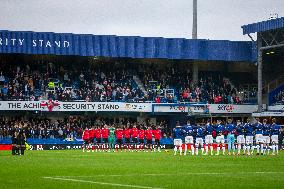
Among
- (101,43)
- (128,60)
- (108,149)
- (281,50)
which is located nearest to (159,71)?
(128,60)

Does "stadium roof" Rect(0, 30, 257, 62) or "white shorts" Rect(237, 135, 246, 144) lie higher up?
"stadium roof" Rect(0, 30, 257, 62)

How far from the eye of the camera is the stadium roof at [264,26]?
58656mm

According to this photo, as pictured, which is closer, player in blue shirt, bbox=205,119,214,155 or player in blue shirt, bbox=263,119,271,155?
player in blue shirt, bbox=263,119,271,155

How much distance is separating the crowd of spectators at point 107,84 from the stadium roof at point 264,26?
23.1 feet

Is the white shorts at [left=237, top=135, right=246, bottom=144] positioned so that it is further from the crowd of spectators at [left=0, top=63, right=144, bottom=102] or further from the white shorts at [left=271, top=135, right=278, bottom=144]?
the crowd of spectators at [left=0, top=63, right=144, bottom=102]

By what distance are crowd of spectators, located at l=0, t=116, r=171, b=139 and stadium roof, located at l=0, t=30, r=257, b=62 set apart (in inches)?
235

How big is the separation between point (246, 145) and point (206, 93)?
23752 millimetres

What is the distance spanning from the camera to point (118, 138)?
52406 millimetres

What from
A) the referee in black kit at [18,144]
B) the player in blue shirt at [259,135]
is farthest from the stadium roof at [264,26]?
the referee in black kit at [18,144]

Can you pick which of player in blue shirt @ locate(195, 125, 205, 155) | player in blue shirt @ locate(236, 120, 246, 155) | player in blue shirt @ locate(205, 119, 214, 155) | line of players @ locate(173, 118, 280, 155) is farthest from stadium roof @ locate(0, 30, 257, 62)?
player in blue shirt @ locate(236, 120, 246, 155)

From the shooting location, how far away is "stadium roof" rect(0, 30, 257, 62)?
6166cm

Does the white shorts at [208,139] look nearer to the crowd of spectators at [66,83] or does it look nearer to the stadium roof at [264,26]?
the stadium roof at [264,26]

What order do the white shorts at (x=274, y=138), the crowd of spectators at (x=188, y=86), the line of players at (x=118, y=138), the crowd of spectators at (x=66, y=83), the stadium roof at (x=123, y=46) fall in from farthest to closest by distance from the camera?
1. the crowd of spectators at (x=188, y=86)
2. the stadium roof at (x=123, y=46)
3. the crowd of spectators at (x=66, y=83)
4. the line of players at (x=118, y=138)
5. the white shorts at (x=274, y=138)

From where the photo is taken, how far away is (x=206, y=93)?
2633 inches
